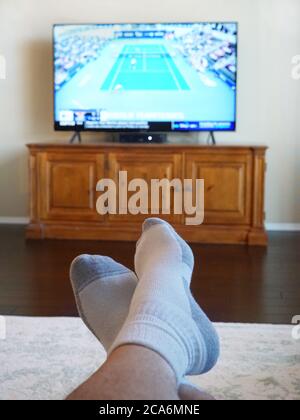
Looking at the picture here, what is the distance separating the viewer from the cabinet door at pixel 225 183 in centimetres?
391

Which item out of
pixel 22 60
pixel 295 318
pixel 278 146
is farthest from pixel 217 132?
pixel 295 318

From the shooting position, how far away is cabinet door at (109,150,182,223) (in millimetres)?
3955

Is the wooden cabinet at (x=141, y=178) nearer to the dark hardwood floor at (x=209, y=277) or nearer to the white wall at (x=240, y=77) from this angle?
the dark hardwood floor at (x=209, y=277)

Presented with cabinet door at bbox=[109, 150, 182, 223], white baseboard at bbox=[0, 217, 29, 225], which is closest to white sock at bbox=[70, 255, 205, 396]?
cabinet door at bbox=[109, 150, 182, 223]

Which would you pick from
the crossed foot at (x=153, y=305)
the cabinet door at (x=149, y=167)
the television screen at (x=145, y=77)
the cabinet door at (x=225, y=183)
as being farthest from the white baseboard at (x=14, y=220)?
the crossed foot at (x=153, y=305)

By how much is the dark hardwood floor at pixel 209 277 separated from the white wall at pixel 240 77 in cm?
56

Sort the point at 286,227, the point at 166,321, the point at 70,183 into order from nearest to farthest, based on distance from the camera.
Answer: the point at 166,321
the point at 70,183
the point at 286,227

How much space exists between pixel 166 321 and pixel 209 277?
6.99 ft

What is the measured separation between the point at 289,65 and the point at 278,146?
22.3 inches

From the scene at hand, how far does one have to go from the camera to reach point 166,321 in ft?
2.94

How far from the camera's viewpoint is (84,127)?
4.21 meters

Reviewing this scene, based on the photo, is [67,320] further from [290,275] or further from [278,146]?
[278,146]

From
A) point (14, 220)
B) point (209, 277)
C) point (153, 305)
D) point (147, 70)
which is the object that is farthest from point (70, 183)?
point (153, 305)

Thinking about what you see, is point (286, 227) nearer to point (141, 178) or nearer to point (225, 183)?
point (225, 183)
